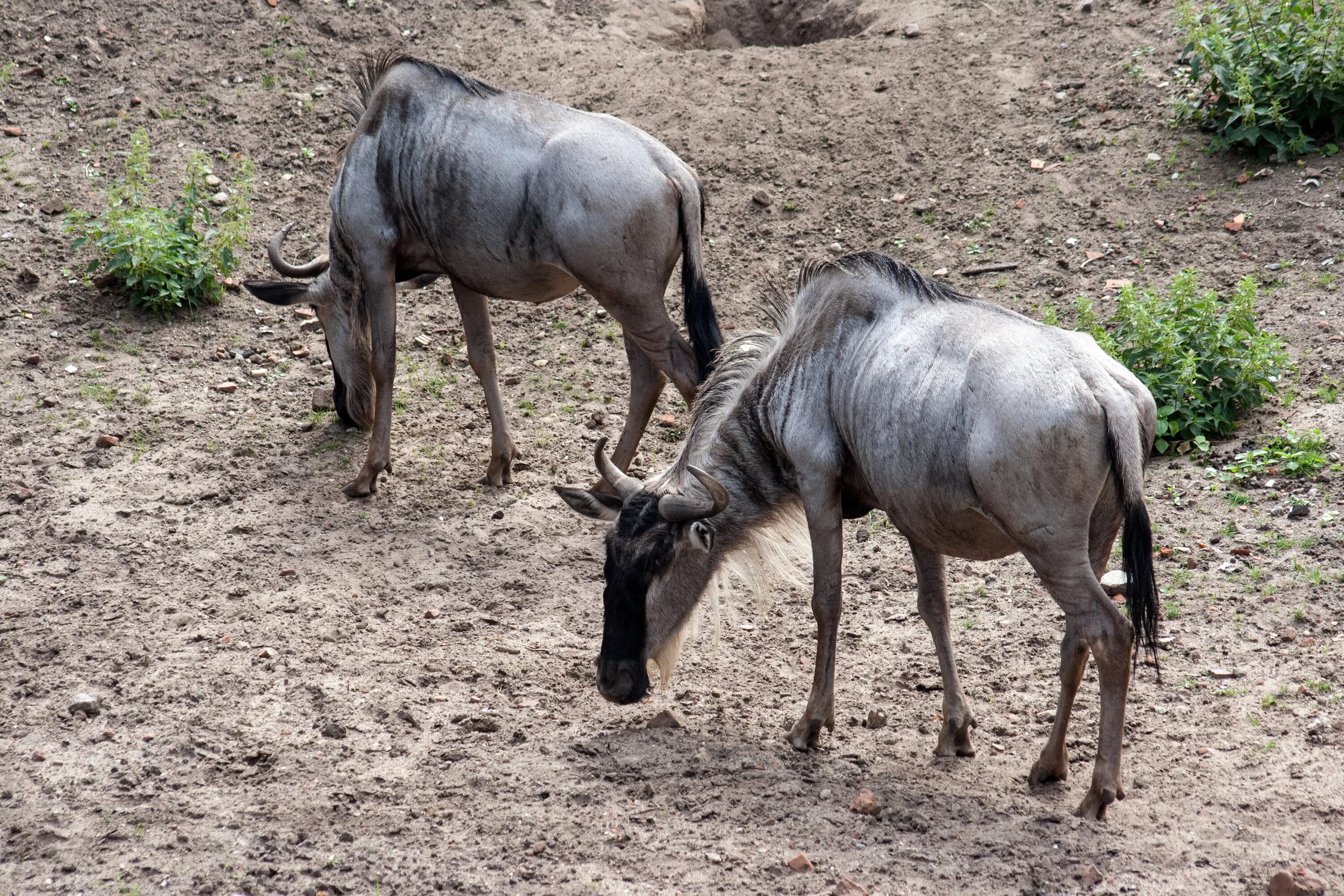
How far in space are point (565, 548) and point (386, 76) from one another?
3233mm

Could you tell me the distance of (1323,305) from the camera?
24.5 feet

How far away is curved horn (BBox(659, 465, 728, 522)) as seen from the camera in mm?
5016

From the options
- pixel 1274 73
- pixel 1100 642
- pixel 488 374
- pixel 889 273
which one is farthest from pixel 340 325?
pixel 1274 73

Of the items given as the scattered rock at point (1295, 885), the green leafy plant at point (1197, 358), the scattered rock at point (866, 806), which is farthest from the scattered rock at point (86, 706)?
the green leafy plant at point (1197, 358)

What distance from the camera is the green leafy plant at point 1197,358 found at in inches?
267

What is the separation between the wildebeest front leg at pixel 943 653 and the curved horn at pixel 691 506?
2.80ft

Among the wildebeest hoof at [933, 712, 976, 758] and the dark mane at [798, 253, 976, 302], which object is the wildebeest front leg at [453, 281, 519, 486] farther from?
the wildebeest hoof at [933, 712, 976, 758]

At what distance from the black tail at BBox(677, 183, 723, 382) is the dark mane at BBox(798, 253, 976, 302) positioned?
1354mm

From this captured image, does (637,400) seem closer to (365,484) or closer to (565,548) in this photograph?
(565,548)

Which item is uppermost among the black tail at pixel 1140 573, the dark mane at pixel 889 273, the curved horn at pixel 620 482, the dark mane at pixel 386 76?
the dark mane at pixel 386 76

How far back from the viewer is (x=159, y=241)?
8.48 metres

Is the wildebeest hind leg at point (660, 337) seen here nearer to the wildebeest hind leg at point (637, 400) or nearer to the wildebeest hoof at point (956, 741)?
the wildebeest hind leg at point (637, 400)

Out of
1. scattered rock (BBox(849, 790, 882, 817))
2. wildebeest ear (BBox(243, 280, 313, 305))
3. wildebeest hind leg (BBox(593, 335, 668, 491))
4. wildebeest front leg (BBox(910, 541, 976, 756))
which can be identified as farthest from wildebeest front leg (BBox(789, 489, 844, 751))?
wildebeest ear (BBox(243, 280, 313, 305))

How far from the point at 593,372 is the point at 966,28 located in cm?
524
